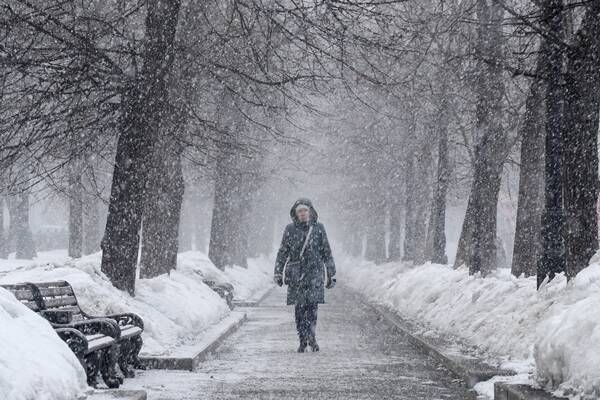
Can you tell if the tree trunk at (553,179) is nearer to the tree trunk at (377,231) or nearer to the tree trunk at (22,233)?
the tree trunk at (377,231)

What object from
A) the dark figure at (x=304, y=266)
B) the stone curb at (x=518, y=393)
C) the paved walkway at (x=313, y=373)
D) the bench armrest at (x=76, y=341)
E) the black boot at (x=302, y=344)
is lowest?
the paved walkway at (x=313, y=373)

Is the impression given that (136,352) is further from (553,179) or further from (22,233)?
(22,233)

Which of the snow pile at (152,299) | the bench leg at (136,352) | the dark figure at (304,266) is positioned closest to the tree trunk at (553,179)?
the dark figure at (304,266)

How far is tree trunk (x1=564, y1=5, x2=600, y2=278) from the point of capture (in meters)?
11.0

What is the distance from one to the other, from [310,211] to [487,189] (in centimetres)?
699

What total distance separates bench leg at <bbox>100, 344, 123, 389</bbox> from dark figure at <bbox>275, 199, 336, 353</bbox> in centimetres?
411

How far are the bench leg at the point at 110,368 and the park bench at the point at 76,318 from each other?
5.4 inches

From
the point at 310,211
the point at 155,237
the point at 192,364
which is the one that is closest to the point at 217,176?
the point at 155,237

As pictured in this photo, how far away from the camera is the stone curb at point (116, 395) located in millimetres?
7434

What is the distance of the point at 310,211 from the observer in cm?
1321

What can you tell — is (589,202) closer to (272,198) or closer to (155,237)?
(155,237)

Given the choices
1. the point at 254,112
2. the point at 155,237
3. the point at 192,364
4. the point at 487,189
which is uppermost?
the point at 254,112

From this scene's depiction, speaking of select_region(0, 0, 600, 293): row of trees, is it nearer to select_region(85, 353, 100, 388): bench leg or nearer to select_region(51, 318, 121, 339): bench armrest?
select_region(51, 318, 121, 339): bench armrest

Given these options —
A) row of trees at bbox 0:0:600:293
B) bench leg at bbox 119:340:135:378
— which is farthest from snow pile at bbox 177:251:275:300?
bench leg at bbox 119:340:135:378
